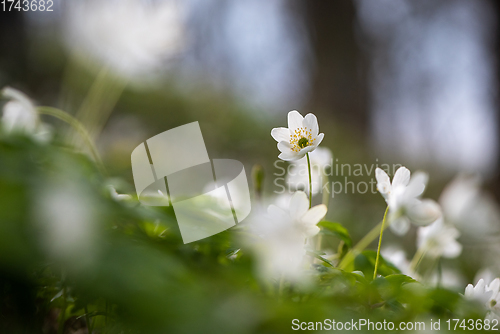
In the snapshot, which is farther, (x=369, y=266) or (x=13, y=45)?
(x=13, y=45)

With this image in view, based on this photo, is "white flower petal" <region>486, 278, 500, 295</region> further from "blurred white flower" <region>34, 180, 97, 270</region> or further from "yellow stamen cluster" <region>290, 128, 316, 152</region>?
"blurred white flower" <region>34, 180, 97, 270</region>

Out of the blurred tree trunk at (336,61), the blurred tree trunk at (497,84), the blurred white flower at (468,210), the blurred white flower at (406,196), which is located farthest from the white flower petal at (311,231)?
the blurred tree trunk at (336,61)

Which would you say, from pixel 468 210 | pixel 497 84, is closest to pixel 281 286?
pixel 468 210

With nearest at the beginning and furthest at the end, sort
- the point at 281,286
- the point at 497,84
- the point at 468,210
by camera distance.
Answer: the point at 281,286
the point at 468,210
the point at 497,84

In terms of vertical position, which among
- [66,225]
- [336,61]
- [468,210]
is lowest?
[468,210]

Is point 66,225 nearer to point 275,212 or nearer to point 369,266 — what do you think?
point 275,212

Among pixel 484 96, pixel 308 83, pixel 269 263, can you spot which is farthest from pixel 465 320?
pixel 308 83

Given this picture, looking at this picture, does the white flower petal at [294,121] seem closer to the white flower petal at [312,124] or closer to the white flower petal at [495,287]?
the white flower petal at [312,124]
